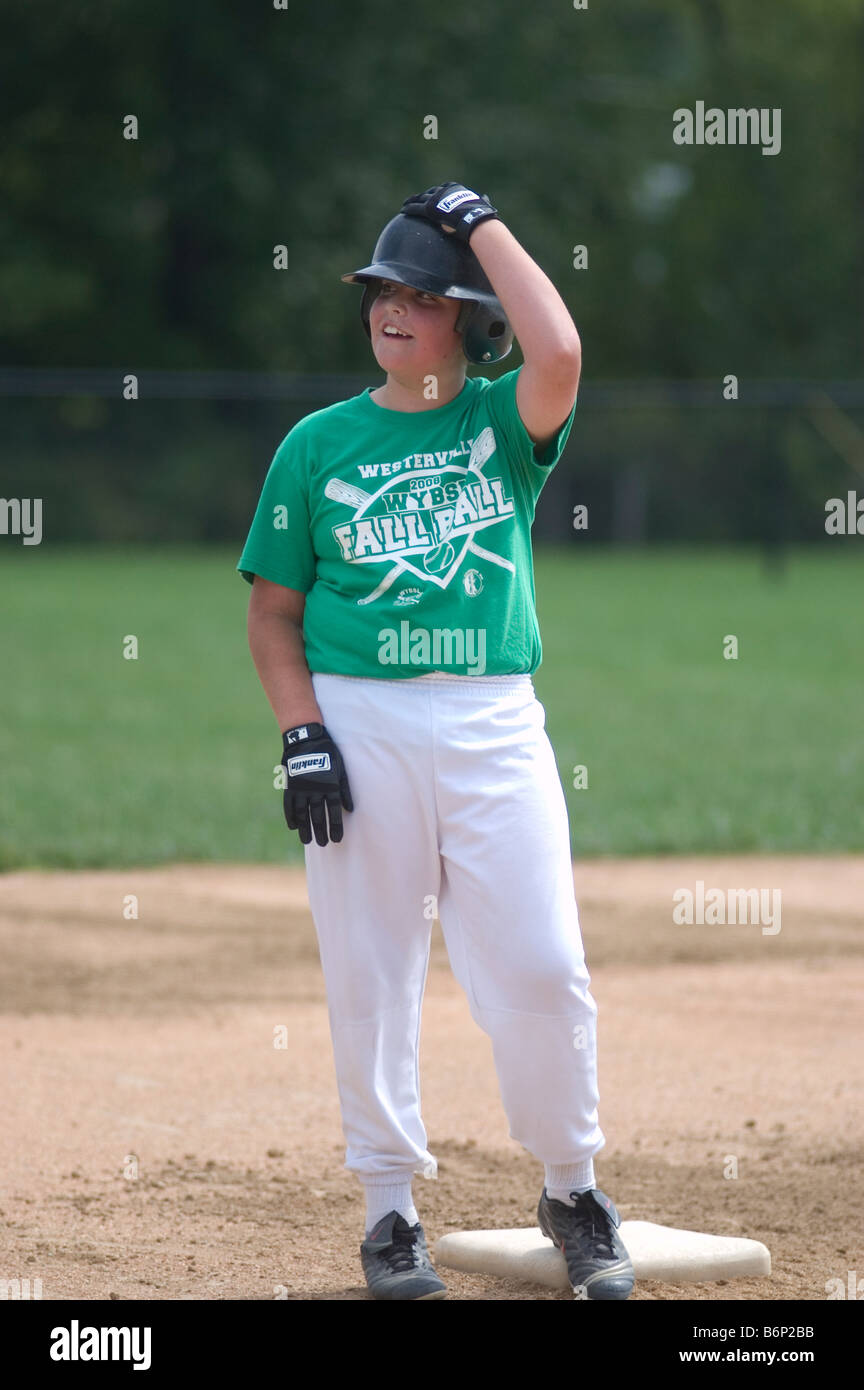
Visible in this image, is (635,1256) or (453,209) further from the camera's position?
Result: (635,1256)

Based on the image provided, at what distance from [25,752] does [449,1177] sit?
7231 mm

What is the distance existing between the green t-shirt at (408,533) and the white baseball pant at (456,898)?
75 mm

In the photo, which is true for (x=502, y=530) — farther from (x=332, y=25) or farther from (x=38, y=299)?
(x=332, y=25)

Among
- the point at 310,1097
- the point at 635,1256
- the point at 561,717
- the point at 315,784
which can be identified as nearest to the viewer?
the point at 315,784

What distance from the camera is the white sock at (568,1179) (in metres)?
3.28

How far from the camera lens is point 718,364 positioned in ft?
132

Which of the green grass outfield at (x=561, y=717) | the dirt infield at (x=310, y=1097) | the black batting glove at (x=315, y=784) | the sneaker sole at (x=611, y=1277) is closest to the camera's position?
the black batting glove at (x=315, y=784)

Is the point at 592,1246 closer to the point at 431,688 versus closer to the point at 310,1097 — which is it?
the point at 431,688

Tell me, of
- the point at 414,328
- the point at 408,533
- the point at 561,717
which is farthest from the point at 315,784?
the point at 561,717

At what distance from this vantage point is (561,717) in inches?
499

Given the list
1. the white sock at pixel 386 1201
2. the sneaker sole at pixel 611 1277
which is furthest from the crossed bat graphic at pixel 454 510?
the sneaker sole at pixel 611 1277

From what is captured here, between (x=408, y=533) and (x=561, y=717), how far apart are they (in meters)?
9.63

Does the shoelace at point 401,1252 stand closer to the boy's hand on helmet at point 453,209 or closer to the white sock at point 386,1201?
the white sock at point 386,1201

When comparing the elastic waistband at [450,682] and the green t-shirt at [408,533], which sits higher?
the green t-shirt at [408,533]
